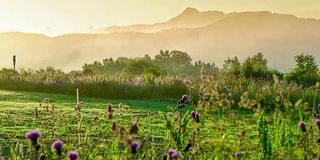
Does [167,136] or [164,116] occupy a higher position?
[164,116]

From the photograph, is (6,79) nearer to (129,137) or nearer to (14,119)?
(14,119)

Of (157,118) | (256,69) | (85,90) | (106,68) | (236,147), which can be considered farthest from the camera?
(106,68)

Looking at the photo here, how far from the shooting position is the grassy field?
3146mm

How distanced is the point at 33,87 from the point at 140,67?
2770 centimetres

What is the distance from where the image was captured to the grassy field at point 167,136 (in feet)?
10.3

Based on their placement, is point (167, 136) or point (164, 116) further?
point (167, 136)

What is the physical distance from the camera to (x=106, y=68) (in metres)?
81.9

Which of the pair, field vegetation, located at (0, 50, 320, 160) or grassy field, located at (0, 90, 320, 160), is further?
field vegetation, located at (0, 50, 320, 160)

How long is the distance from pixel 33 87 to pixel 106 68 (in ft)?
196

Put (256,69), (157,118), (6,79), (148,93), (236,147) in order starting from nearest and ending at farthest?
1. (236,147)
2. (157,118)
3. (148,93)
4. (6,79)
5. (256,69)

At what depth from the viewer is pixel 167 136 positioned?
18.4ft

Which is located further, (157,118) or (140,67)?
(140,67)

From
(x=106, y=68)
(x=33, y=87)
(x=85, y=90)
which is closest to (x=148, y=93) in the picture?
(x=85, y=90)

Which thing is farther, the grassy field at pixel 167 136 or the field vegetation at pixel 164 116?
the field vegetation at pixel 164 116
